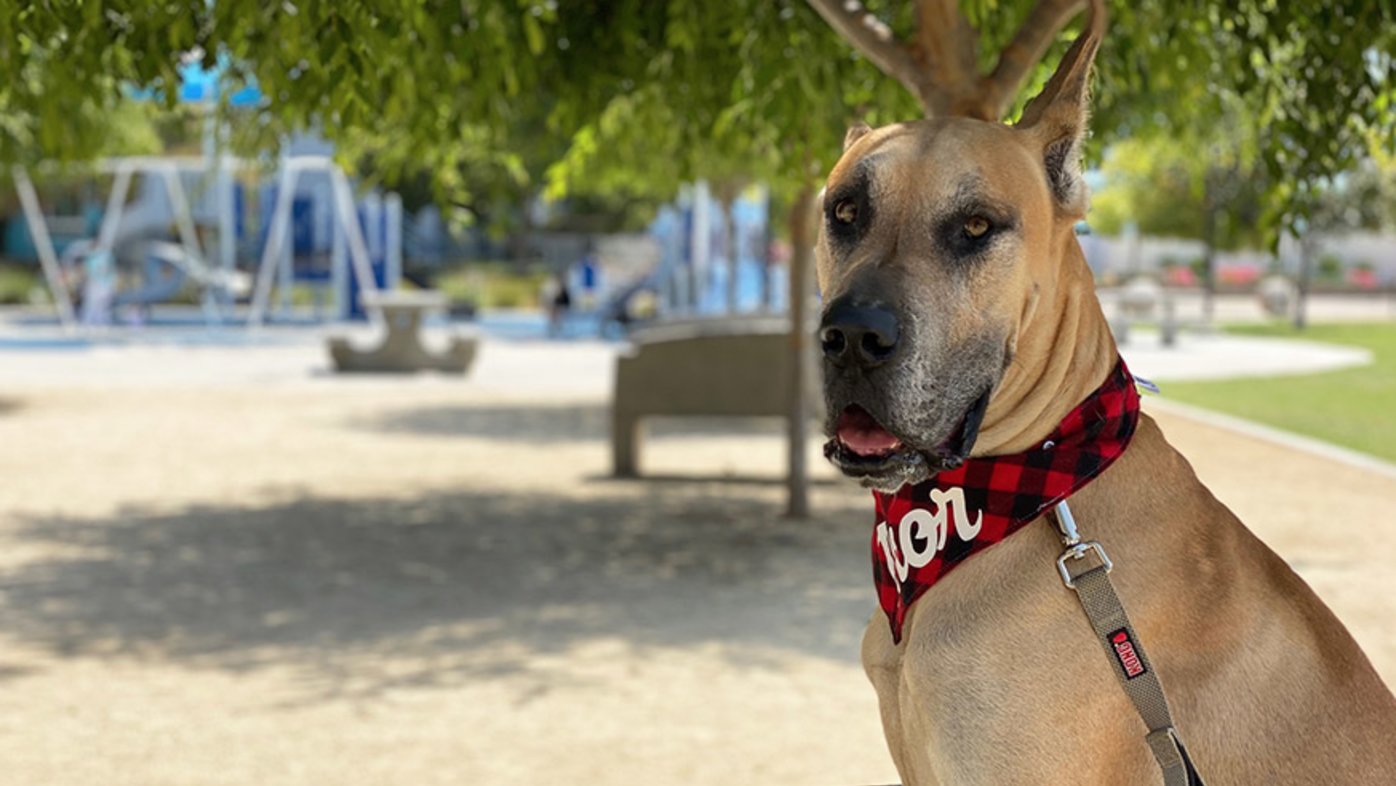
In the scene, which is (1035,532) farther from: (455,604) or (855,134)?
(455,604)

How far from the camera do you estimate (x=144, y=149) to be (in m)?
19.7

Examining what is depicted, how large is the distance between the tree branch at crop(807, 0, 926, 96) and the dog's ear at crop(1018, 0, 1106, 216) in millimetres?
2631

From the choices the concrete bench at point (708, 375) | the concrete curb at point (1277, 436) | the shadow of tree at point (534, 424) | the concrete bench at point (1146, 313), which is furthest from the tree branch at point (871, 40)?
the concrete bench at point (1146, 313)

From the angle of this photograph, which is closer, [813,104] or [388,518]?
[813,104]

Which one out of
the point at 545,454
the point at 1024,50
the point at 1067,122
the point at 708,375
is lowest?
the point at 545,454

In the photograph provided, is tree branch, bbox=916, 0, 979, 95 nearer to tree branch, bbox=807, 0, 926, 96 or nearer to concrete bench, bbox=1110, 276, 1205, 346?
tree branch, bbox=807, 0, 926, 96

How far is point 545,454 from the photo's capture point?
14242mm

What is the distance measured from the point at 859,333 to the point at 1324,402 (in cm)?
1796

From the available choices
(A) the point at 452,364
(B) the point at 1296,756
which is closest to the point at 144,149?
(A) the point at 452,364

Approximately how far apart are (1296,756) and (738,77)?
175 inches

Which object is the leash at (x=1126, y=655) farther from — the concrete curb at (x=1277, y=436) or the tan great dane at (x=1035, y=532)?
the concrete curb at (x=1277, y=436)

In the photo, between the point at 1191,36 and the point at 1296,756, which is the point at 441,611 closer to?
the point at 1191,36

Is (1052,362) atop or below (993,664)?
atop

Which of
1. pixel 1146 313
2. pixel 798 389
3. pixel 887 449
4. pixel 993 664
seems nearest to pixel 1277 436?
→ pixel 798 389
